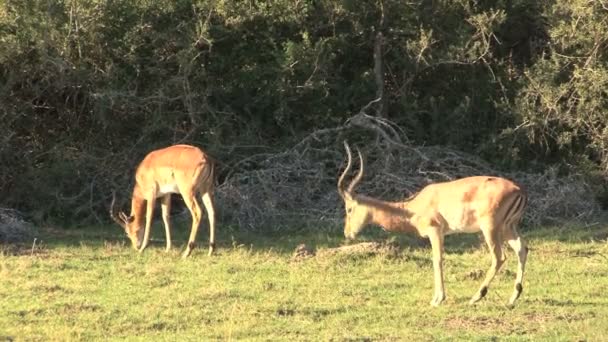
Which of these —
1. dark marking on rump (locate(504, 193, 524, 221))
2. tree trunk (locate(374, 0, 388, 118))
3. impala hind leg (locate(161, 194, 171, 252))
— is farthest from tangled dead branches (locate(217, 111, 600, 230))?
dark marking on rump (locate(504, 193, 524, 221))

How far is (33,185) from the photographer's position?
15141mm

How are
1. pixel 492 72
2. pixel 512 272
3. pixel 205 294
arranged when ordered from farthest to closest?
pixel 492 72 → pixel 512 272 → pixel 205 294

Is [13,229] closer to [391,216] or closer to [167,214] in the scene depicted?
[167,214]

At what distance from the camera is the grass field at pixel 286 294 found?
24.5 feet

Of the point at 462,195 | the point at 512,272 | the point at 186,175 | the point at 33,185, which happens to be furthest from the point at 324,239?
the point at 33,185

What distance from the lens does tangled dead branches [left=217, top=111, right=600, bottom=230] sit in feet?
47.3

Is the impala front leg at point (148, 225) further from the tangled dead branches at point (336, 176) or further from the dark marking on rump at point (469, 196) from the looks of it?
the dark marking on rump at point (469, 196)

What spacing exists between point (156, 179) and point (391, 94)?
581cm

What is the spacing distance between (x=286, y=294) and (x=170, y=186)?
162 inches

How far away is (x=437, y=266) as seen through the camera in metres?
8.64

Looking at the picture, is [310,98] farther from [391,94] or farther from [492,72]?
[492,72]

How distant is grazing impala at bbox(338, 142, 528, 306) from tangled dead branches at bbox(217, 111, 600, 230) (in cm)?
485

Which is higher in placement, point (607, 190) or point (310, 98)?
point (310, 98)

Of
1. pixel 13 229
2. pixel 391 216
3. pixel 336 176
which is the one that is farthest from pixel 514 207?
pixel 13 229
